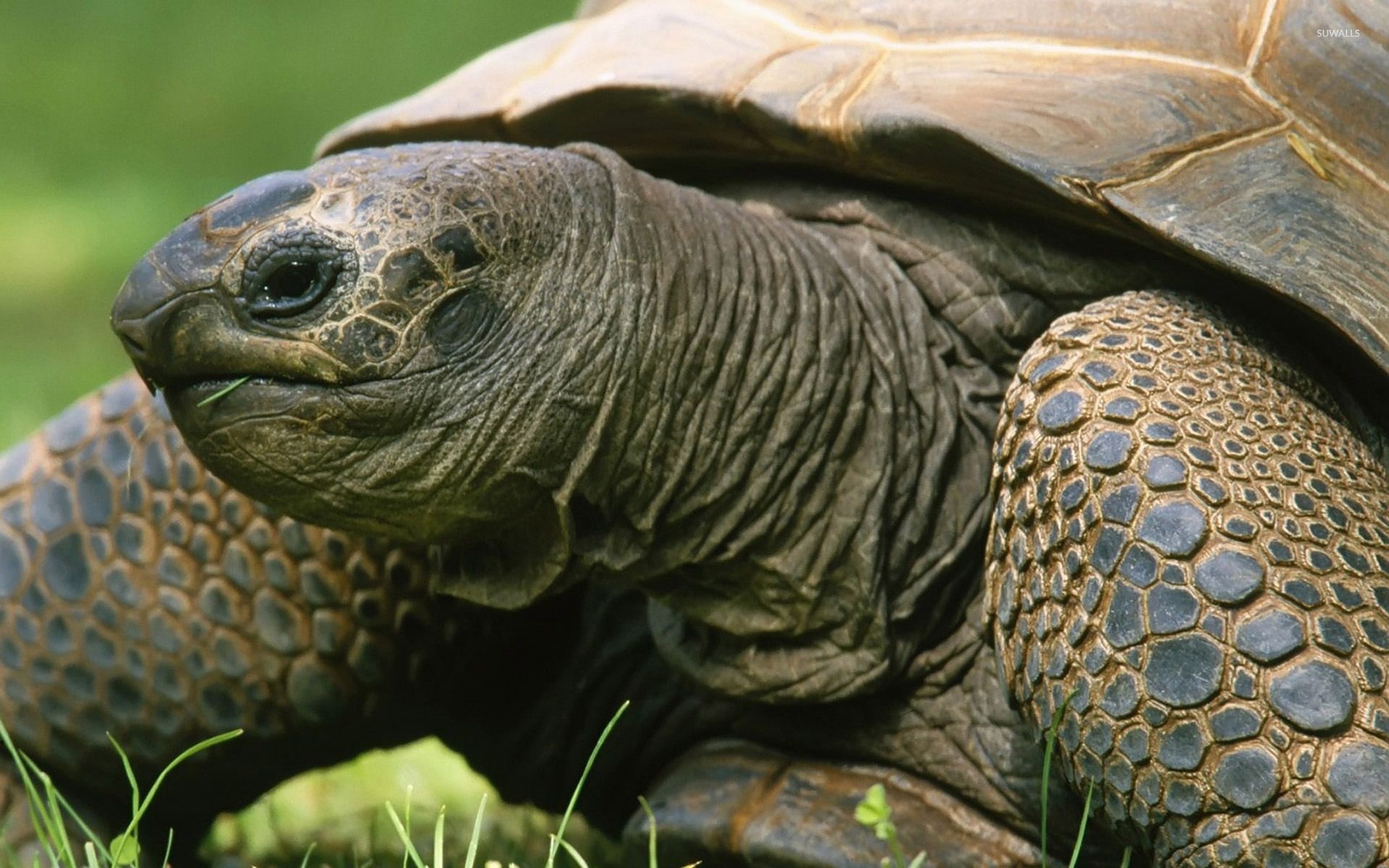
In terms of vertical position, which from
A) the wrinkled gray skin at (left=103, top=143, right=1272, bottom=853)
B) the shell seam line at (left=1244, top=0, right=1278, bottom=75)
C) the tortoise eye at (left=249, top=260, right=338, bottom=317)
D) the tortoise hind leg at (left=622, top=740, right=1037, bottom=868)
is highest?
the tortoise eye at (left=249, top=260, right=338, bottom=317)

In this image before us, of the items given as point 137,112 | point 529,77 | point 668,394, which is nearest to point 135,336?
point 668,394

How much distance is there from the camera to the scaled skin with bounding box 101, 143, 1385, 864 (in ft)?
8.06

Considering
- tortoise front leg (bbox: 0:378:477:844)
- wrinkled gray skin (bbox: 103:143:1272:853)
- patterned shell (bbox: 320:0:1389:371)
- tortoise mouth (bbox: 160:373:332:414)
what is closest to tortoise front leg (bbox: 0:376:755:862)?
tortoise front leg (bbox: 0:378:477:844)

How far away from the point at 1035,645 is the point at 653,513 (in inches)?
24.9

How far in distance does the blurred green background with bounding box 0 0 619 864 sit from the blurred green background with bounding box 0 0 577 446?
0.07 ft

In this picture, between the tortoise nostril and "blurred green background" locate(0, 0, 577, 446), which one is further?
"blurred green background" locate(0, 0, 577, 446)

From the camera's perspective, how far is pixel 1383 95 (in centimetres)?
277

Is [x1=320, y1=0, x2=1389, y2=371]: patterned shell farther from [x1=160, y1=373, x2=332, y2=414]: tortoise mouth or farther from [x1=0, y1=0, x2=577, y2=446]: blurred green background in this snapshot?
[x1=0, y1=0, x2=577, y2=446]: blurred green background

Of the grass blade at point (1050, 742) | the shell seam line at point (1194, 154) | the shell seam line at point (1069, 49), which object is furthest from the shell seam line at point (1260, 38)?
the grass blade at point (1050, 742)

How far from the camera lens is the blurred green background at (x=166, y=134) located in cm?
421

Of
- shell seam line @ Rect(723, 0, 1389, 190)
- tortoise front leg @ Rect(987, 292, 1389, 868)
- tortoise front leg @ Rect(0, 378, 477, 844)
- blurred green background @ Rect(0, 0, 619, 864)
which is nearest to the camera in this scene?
tortoise front leg @ Rect(987, 292, 1389, 868)

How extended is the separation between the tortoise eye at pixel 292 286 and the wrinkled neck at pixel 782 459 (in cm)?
47

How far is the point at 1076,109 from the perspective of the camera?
108 inches

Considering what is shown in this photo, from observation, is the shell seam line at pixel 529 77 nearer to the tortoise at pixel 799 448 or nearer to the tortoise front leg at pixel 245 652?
the tortoise at pixel 799 448
